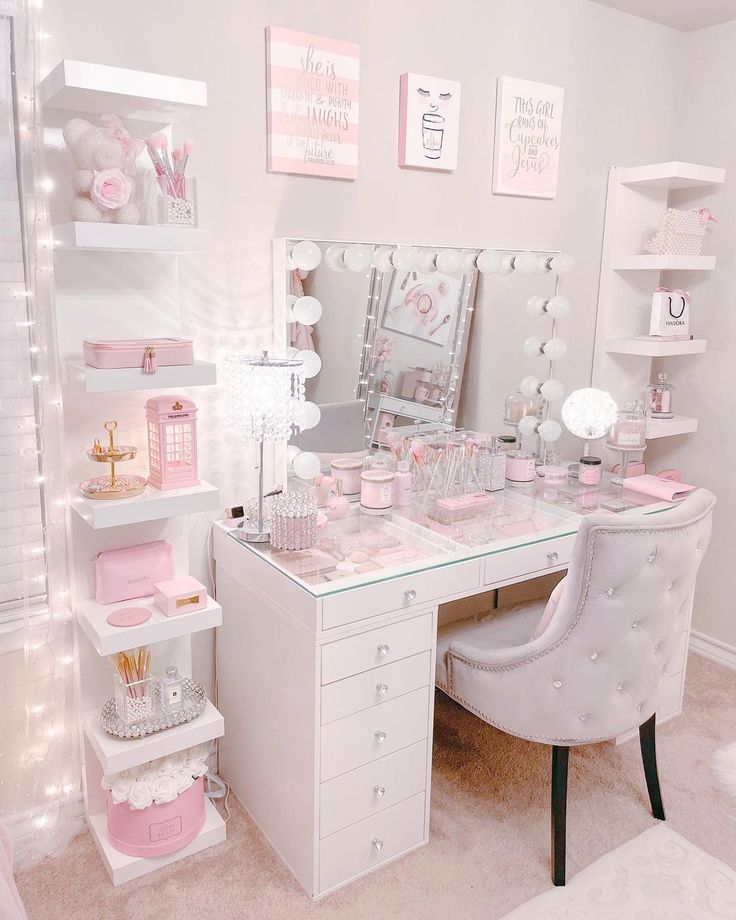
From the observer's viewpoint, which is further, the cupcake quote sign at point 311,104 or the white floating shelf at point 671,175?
the white floating shelf at point 671,175

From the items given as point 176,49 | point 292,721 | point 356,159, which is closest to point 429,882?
point 292,721

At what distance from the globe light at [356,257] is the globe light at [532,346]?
789 millimetres

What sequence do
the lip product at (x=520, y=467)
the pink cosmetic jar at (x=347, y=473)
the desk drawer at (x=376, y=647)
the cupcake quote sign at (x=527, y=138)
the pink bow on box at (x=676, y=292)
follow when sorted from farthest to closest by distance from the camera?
the pink bow on box at (x=676, y=292), the lip product at (x=520, y=467), the cupcake quote sign at (x=527, y=138), the pink cosmetic jar at (x=347, y=473), the desk drawer at (x=376, y=647)

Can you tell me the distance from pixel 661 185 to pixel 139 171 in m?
2.10

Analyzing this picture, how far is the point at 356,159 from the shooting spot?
237 centimetres

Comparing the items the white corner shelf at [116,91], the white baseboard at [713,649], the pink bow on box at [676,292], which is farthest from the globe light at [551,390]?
the white corner shelf at [116,91]

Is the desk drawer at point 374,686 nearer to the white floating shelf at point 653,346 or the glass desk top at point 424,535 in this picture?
the glass desk top at point 424,535

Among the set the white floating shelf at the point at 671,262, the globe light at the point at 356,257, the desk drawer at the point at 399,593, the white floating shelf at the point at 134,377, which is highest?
the white floating shelf at the point at 671,262

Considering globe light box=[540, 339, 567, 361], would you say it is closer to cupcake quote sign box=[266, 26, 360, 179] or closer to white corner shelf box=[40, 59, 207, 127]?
cupcake quote sign box=[266, 26, 360, 179]

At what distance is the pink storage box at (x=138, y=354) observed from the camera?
71.0 inches

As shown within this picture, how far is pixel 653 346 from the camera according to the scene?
9.78 ft

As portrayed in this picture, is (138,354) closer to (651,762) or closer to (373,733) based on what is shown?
(373,733)

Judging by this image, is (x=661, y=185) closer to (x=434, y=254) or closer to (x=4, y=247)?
(x=434, y=254)

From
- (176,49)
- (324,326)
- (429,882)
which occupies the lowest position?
(429,882)
